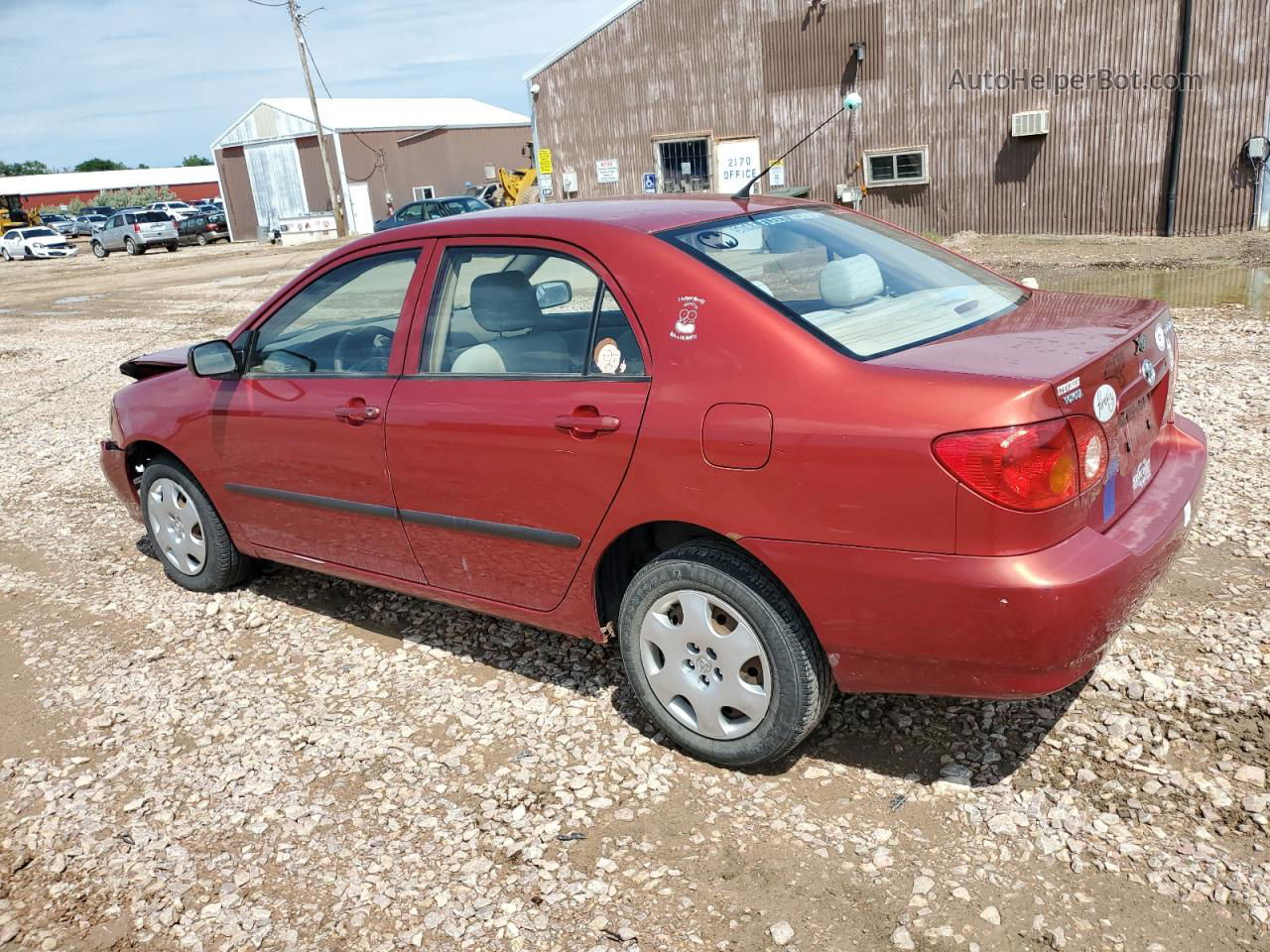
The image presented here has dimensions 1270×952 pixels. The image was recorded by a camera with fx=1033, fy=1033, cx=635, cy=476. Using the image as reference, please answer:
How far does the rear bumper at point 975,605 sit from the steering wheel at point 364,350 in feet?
5.79

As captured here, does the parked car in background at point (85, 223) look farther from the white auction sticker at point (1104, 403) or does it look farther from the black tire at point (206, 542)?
the white auction sticker at point (1104, 403)

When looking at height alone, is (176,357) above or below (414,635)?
above

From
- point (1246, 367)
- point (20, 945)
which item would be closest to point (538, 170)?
point (1246, 367)

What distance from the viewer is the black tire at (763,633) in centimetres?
303

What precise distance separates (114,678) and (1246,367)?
25.6 ft

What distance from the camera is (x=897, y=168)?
2148 centimetres

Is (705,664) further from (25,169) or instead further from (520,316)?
(25,169)

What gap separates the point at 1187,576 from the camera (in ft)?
14.2

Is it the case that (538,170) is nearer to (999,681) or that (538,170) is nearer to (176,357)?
(176,357)

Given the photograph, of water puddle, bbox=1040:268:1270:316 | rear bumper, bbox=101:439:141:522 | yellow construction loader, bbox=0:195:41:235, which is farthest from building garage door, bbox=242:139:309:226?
rear bumper, bbox=101:439:141:522

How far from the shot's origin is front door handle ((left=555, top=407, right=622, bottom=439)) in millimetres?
3229

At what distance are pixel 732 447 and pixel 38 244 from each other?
4756cm

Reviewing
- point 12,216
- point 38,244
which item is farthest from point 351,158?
point 12,216

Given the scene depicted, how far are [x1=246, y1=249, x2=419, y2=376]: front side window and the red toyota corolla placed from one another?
16 millimetres
